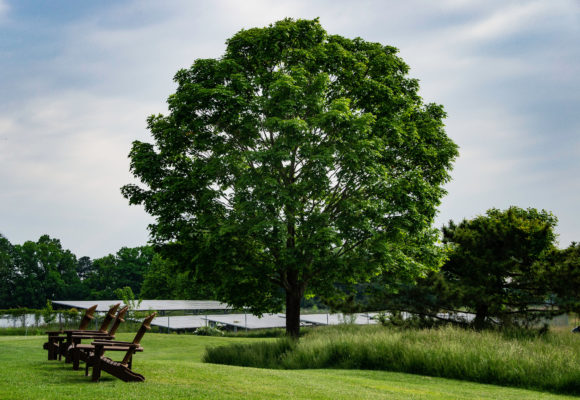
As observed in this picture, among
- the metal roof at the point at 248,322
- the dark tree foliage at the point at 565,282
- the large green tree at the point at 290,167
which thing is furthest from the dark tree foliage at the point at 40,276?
the dark tree foliage at the point at 565,282

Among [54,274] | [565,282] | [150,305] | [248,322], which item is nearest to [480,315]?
[565,282]

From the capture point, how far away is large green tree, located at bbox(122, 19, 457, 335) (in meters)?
16.3

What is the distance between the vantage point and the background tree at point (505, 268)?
20.6 meters

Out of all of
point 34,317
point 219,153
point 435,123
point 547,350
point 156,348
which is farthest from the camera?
point 34,317

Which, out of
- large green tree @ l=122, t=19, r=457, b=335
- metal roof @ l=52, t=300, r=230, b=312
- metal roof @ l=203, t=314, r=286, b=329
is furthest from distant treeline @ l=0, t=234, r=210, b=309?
large green tree @ l=122, t=19, r=457, b=335

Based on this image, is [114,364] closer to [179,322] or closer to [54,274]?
[179,322]

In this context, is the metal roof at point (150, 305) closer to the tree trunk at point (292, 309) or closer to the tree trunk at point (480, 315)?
the tree trunk at point (292, 309)

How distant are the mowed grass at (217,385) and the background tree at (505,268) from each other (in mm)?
9663

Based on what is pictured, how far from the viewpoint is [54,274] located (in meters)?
87.0

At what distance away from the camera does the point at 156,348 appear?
21.9m

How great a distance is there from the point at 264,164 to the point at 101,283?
81.1 m

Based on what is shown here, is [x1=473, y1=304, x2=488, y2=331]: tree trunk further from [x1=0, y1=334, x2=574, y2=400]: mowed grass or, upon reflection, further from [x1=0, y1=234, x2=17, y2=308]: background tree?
[x1=0, y1=234, x2=17, y2=308]: background tree

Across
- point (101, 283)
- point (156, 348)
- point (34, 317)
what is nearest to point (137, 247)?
point (101, 283)

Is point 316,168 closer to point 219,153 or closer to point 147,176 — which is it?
point 219,153
